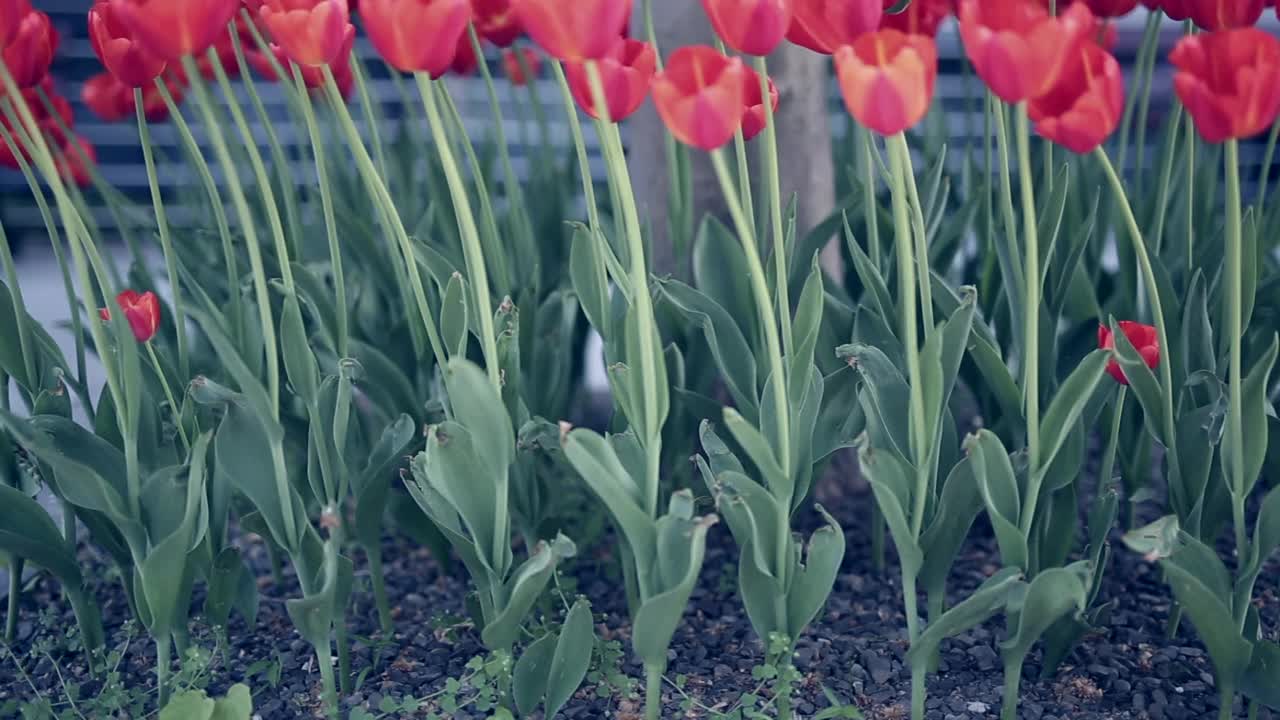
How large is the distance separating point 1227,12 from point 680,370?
73cm

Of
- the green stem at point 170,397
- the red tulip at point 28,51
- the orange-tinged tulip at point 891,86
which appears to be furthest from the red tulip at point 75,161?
the orange-tinged tulip at point 891,86

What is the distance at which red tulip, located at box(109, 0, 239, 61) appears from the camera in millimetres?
1042

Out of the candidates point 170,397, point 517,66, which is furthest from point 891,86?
point 517,66

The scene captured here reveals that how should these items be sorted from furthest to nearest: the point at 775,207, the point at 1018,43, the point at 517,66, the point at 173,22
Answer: the point at 517,66 → the point at 775,207 → the point at 173,22 → the point at 1018,43

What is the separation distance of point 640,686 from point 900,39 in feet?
2.71

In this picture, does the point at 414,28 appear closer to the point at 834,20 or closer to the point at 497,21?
the point at 834,20

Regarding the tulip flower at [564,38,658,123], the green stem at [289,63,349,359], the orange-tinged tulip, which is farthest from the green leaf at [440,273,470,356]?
the orange-tinged tulip

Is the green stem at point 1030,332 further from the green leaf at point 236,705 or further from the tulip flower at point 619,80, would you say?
the green leaf at point 236,705

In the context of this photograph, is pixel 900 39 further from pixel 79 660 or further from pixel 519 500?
pixel 79 660

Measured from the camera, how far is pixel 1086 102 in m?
1.00

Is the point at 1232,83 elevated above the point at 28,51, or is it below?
below

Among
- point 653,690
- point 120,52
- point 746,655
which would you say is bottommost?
point 746,655

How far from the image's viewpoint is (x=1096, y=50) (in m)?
1.02

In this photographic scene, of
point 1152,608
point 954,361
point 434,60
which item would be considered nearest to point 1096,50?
point 954,361
